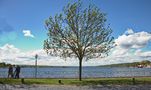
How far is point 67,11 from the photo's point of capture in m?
45.5

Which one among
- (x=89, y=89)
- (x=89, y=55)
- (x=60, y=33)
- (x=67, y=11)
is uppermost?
(x=67, y=11)

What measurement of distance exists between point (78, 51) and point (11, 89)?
59.6 feet

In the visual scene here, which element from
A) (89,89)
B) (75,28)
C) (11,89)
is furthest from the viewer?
(75,28)

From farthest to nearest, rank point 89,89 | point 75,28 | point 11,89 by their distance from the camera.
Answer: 1. point 75,28
2. point 89,89
3. point 11,89

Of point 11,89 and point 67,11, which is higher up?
point 67,11

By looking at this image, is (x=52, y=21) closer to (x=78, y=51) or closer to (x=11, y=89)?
(x=78, y=51)

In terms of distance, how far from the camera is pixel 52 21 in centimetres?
4550

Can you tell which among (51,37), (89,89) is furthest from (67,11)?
(89,89)

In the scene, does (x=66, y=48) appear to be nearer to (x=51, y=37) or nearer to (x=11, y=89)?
(x=51, y=37)

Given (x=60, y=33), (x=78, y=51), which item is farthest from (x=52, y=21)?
(x=78, y=51)

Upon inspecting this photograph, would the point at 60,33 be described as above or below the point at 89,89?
above

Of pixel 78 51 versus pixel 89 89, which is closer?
pixel 89 89

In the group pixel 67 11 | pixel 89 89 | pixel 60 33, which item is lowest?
pixel 89 89

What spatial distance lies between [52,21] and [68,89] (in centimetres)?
1744
